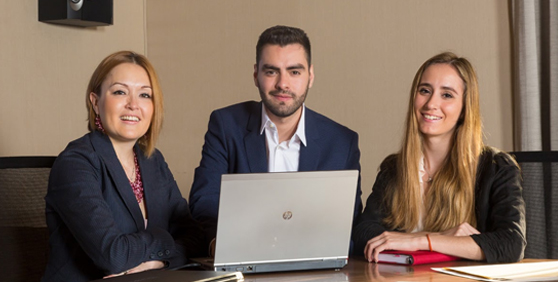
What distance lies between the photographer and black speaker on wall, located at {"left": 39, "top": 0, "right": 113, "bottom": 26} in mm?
3643

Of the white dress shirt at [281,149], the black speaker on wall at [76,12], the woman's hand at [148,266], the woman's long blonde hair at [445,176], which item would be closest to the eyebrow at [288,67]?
the white dress shirt at [281,149]

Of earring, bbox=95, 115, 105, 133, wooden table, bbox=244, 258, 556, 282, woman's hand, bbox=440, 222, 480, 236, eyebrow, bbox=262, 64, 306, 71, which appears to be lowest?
wooden table, bbox=244, 258, 556, 282

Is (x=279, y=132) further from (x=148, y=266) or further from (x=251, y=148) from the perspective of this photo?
(x=148, y=266)

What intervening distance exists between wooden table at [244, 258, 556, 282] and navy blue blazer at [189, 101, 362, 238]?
687 mm

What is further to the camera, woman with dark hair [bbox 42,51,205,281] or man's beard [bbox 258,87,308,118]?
man's beard [bbox 258,87,308,118]

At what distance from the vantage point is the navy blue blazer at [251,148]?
9.04ft

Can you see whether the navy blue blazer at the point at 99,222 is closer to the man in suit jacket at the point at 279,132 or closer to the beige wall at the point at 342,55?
the man in suit jacket at the point at 279,132

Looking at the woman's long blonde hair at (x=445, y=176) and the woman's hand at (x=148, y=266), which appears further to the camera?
the woman's long blonde hair at (x=445, y=176)

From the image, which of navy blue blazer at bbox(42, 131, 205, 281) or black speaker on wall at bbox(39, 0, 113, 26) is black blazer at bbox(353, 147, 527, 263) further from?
black speaker on wall at bbox(39, 0, 113, 26)

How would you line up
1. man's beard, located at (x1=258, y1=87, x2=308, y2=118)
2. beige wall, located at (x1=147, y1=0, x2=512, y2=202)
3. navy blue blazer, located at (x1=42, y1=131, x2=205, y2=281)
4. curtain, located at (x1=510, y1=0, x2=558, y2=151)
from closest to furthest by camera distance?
navy blue blazer, located at (x1=42, y1=131, x2=205, y2=281) → man's beard, located at (x1=258, y1=87, x2=308, y2=118) → curtain, located at (x1=510, y1=0, x2=558, y2=151) → beige wall, located at (x1=147, y1=0, x2=512, y2=202)

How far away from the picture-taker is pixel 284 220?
1.86m

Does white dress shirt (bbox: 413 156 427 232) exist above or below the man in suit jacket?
below

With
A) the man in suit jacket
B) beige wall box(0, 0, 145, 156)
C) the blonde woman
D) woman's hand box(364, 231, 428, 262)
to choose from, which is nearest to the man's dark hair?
the man in suit jacket

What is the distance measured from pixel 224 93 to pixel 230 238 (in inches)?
108
